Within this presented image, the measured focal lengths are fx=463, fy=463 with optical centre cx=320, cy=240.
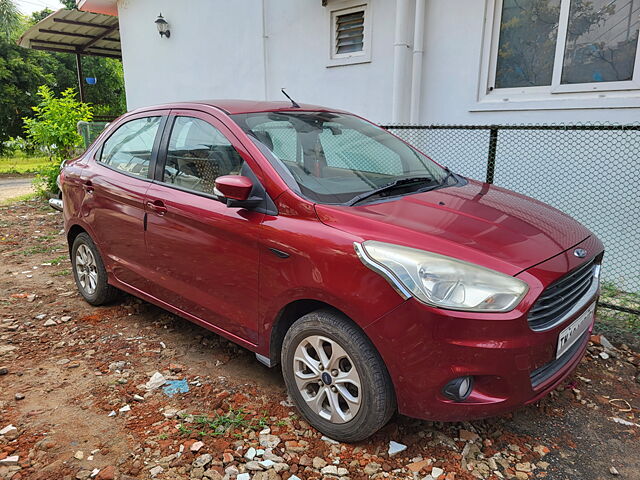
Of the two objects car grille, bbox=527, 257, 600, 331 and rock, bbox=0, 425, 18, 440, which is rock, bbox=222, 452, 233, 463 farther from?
car grille, bbox=527, 257, 600, 331

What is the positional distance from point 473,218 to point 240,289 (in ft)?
4.40

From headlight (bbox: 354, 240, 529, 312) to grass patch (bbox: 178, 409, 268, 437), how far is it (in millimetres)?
1180

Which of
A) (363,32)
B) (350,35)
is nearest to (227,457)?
(363,32)

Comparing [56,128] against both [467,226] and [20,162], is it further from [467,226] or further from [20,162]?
[20,162]

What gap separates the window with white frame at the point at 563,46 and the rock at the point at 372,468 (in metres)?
4.37

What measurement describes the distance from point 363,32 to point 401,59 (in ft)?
3.01

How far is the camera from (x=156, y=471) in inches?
87.0

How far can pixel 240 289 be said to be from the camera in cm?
266

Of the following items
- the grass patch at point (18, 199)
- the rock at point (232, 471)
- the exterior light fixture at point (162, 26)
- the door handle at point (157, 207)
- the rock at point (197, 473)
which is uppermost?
the exterior light fixture at point (162, 26)

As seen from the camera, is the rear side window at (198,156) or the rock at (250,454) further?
the rear side window at (198,156)

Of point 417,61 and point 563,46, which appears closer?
point 563,46

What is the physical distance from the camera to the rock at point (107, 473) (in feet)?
7.11

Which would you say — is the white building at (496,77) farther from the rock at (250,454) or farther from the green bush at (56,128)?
the green bush at (56,128)

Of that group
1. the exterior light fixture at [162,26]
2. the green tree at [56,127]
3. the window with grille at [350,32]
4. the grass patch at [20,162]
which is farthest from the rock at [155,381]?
the grass patch at [20,162]
